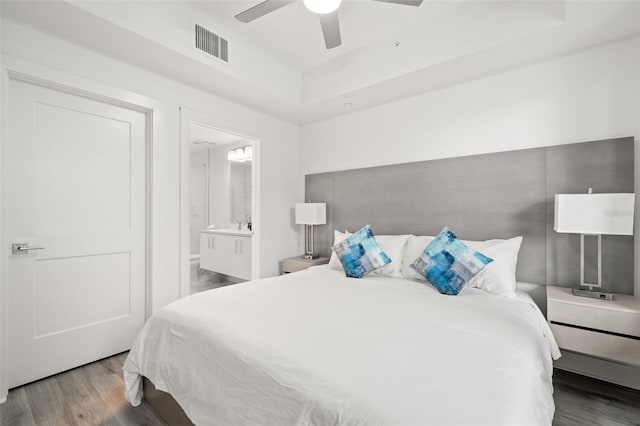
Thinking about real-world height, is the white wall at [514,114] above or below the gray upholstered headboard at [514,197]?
above

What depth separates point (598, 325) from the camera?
1.96 m

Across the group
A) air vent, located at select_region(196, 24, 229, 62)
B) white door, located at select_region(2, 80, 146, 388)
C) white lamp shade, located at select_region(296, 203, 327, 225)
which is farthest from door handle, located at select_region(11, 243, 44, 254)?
white lamp shade, located at select_region(296, 203, 327, 225)

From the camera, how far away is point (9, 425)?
172cm

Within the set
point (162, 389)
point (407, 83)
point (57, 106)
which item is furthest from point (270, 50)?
point (162, 389)

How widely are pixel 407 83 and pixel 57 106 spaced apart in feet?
9.80

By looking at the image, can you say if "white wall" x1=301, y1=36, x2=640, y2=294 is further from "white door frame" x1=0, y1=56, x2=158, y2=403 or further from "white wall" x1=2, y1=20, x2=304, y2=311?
"white door frame" x1=0, y1=56, x2=158, y2=403

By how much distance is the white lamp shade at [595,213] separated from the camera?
1.97 m

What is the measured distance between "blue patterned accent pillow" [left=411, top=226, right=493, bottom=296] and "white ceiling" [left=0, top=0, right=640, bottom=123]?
5.15ft

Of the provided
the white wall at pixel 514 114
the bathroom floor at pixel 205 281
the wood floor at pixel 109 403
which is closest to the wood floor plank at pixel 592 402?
the wood floor at pixel 109 403

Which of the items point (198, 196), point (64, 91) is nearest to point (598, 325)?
point (64, 91)

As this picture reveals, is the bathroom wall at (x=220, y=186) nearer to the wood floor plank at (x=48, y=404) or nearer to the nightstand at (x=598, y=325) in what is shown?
the wood floor plank at (x=48, y=404)

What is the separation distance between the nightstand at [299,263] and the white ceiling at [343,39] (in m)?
1.90

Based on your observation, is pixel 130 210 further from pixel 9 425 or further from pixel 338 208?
pixel 338 208

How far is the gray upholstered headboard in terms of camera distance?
7.41 feet
